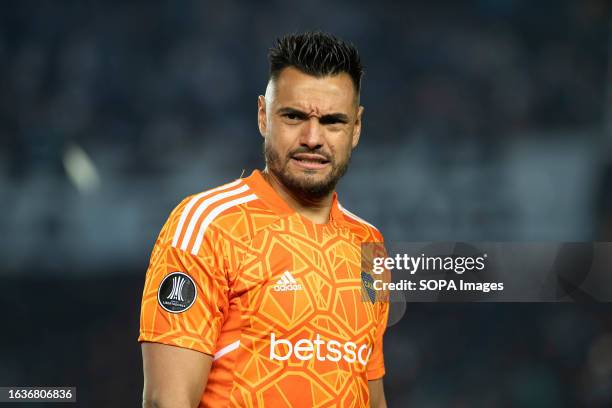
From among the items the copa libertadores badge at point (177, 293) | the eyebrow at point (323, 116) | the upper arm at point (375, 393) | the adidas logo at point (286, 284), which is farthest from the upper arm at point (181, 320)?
the upper arm at point (375, 393)

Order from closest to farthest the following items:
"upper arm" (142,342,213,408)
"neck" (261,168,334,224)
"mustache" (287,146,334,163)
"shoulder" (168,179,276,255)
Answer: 1. "upper arm" (142,342,213,408)
2. "shoulder" (168,179,276,255)
3. "mustache" (287,146,334,163)
4. "neck" (261,168,334,224)

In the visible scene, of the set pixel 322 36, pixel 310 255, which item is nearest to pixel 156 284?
pixel 310 255

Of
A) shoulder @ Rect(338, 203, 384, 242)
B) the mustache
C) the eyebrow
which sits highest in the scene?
the eyebrow

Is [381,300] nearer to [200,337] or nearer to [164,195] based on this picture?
[200,337]

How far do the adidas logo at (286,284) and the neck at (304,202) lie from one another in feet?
0.71

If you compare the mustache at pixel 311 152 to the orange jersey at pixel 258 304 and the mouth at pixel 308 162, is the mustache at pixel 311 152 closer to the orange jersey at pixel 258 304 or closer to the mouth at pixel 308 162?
the mouth at pixel 308 162

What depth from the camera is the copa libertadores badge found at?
1.82 meters

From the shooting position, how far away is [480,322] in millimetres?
4254

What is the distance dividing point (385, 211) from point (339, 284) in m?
2.18

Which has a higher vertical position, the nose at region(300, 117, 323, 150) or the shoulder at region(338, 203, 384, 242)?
the nose at region(300, 117, 323, 150)

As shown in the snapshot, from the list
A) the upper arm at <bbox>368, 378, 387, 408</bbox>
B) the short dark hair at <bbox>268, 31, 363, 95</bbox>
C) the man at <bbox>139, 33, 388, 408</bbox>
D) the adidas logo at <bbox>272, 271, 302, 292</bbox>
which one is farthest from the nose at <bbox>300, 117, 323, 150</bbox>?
the upper arm at <bbox>368, 378, 387, 408</bbox>

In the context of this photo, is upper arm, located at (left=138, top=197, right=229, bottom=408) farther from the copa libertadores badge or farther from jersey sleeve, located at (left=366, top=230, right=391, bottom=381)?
jersey sleeve, located at (left=366, top=230, right=391, bottom=381)

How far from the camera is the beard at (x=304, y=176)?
201 cm

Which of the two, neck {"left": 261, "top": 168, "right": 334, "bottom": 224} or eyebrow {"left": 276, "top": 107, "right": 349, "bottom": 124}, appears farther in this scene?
neck {"left": 261, "top": 168, "right": 334, "bottom": 224}
